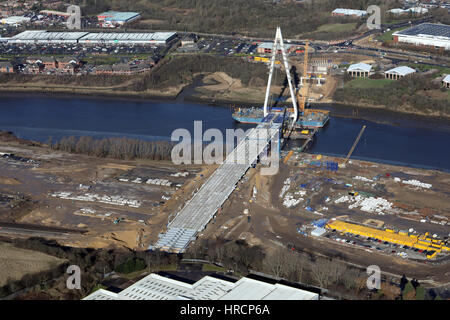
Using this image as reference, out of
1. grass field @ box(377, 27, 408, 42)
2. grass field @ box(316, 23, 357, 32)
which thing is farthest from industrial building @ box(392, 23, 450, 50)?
grass field @ box(316, 23, 357, 32)

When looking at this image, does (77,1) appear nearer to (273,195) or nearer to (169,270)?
(273,195)

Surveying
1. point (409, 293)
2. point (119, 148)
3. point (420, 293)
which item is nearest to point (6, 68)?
point (119, 148)

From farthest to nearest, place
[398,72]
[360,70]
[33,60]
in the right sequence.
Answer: [33,60] → [360,70] → [398,72]

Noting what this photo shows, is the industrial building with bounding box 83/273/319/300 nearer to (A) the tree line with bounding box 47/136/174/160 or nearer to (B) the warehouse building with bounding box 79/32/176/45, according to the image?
(A) the tree line with bounding box 47/136/174/160

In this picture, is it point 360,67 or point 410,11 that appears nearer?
point 360,67

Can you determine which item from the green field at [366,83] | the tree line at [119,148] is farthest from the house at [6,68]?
the green field at [366,83]

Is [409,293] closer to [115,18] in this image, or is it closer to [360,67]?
[360,67]
